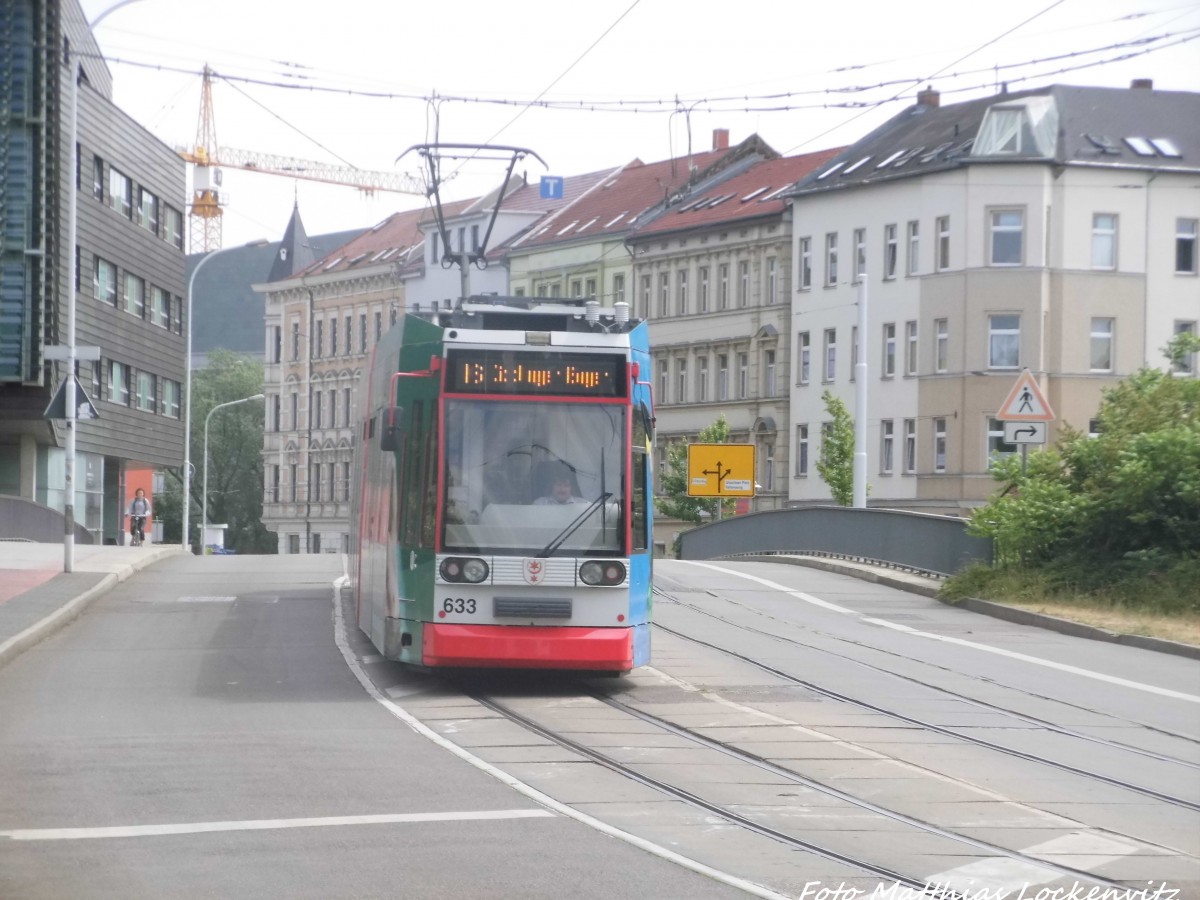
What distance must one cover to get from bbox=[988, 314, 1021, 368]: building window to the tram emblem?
48.9m

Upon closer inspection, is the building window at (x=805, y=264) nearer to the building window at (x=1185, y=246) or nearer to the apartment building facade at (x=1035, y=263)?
the apartment building facade at (x=1035, y=263)

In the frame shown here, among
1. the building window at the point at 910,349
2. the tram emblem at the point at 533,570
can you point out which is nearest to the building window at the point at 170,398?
the building window at the point at 910,349

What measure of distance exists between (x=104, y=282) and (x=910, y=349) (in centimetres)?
2580

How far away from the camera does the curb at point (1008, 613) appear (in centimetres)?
2178

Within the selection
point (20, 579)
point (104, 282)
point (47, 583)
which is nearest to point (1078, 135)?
point (104, 282)

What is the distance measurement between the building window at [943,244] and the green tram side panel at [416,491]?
162 feet

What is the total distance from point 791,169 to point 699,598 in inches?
1930

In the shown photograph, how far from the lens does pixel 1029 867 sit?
937 cm

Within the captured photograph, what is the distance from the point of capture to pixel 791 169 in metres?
74.6

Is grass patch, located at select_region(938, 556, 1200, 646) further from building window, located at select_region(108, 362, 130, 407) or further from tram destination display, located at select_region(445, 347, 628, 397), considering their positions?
building window, located at select_region(108, 362, 130, 407)

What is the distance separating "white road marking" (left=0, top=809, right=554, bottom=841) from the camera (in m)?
9.70

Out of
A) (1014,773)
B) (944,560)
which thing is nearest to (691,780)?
(1014,773)

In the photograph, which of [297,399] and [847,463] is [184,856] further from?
[297,399]

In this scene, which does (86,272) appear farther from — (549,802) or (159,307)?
(549,802)
